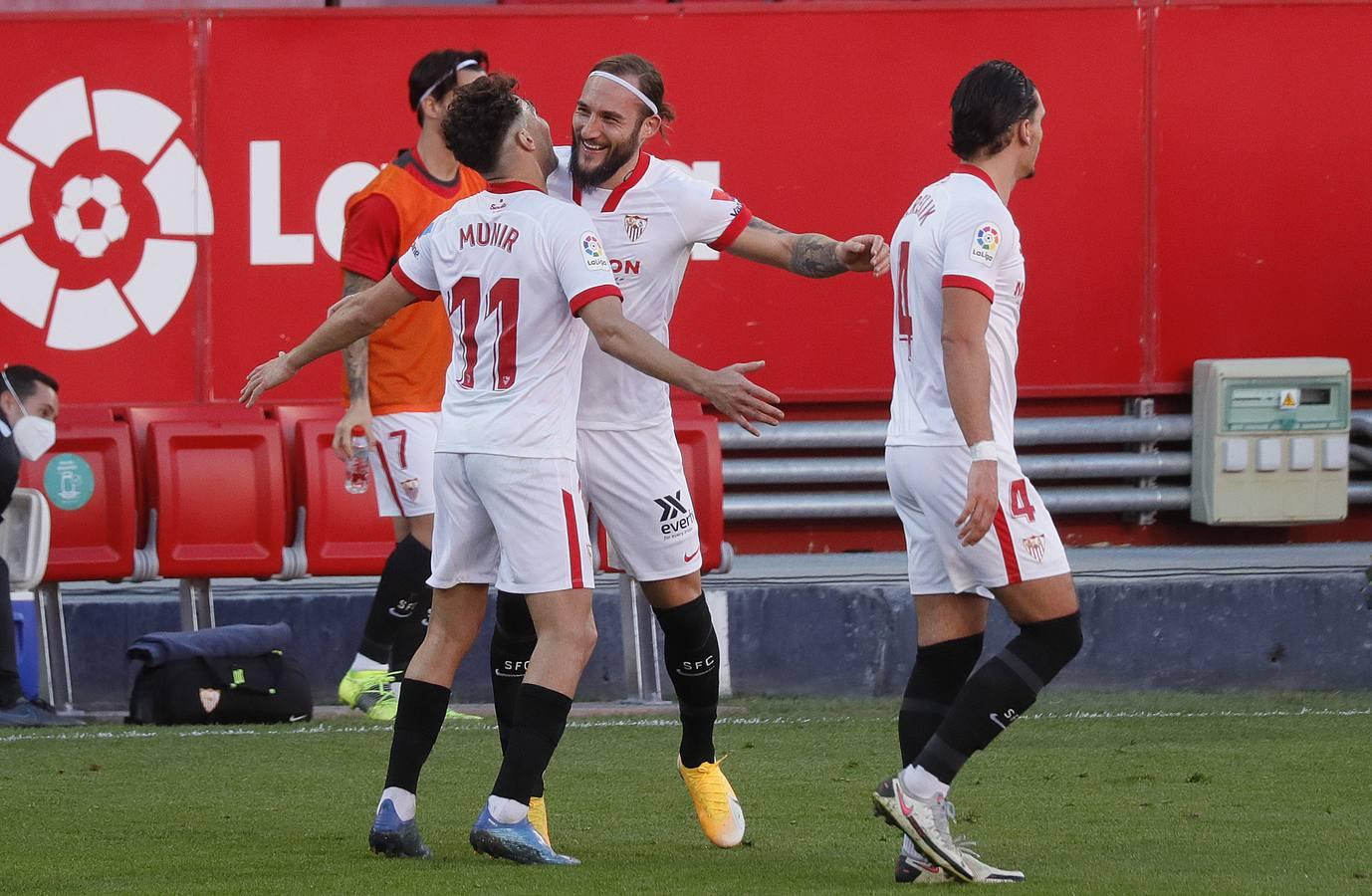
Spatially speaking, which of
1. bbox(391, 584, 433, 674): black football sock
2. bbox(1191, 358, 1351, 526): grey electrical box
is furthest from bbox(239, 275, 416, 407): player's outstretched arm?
bbox(1191, 358, 1351, 526): grey electrical box

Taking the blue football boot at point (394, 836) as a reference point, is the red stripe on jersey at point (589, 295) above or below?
above

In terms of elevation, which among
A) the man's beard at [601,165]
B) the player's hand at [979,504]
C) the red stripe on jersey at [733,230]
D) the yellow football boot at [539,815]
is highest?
the man's beard at [601,165]

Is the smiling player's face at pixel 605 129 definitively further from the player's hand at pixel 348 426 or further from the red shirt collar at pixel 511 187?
the player's hand at pixel 348 426

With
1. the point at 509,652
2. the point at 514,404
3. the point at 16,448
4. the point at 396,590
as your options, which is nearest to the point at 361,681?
the point at 396,590

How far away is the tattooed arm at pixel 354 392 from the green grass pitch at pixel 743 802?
1.09 m

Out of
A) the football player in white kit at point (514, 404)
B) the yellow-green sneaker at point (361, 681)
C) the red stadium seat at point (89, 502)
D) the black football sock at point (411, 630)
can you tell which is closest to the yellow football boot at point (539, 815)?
the football player in white kit at point (514, 404)

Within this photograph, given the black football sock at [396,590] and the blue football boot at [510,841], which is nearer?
the blue football boot at [510,841]

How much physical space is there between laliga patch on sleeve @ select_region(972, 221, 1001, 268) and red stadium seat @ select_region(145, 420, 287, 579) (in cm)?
517

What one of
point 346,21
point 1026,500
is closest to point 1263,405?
point 346,21

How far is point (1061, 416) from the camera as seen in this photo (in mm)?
11703

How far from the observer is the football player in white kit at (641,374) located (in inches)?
Answer: 235

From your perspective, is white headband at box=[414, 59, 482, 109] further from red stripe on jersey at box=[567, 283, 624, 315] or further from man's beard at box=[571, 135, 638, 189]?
red stripe on jersey at box=[567, 283, 624, 315]

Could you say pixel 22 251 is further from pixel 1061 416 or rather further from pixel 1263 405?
pixel 1263 405

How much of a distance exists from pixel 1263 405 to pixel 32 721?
19.9 feet
